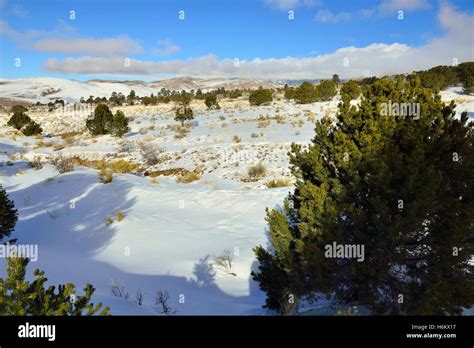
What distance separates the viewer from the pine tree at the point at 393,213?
167 inches

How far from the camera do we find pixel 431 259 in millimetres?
4488

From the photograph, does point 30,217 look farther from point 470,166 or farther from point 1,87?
point 1,87

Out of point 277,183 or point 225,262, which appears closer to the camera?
point 225,262

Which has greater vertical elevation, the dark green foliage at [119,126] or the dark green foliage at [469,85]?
the dark green foliage at [469,85]

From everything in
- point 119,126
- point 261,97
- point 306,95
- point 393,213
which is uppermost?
point 261,97

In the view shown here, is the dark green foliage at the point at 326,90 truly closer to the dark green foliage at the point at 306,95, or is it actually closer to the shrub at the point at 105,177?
the dark green foliage at the point at 306,95

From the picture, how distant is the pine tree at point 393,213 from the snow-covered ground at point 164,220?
1.81 m

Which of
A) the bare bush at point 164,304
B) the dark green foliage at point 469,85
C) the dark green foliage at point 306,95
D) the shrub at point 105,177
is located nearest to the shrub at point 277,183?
the shrub at point 105,177

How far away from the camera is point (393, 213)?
175 inches

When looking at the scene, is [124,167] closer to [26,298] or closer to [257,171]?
[257,171]

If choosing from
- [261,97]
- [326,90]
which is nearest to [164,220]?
[326,90]

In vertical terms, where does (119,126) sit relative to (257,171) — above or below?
above

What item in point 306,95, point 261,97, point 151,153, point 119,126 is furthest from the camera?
point 261,97

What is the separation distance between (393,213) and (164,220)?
765 centimetres
